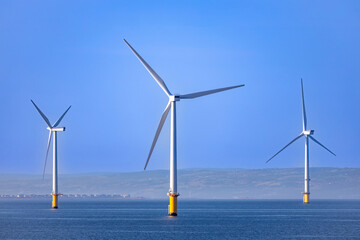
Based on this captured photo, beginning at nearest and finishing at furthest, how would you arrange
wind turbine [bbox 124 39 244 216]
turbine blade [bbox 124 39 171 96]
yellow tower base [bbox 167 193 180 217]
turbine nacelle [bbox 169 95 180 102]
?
1. wind turbine [bbox 124 39 244 216]
2. turbine blade [bbox 124 39 171 96]
3. yellow tower base [bbox 167 193 180 217]
4. turbine nacelle [bbox 169 95 180 102]

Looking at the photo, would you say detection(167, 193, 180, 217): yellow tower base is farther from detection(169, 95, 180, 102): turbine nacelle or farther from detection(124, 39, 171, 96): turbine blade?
detection(124, 39, 171, 96): turbine blade

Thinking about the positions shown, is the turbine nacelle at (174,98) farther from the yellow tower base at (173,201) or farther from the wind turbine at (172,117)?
the yellow tower base at (173,201)

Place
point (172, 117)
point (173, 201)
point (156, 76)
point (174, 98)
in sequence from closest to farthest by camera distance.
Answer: point (172, 117) < point (174, 98) < point (156, 76) < point (173, 201)

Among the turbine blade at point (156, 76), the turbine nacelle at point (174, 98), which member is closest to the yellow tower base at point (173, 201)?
the turbine nacelle at point (174, 98)

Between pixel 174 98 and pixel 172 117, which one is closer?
pixel 172 117

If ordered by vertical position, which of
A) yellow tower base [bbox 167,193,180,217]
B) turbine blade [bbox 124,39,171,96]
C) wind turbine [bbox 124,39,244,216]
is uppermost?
turbine blade [bbox 124,39,171,96]

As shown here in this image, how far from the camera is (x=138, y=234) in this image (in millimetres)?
118750

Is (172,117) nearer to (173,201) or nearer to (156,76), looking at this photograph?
(156,76)

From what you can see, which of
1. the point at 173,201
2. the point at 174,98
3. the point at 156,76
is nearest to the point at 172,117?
the point at 174,98

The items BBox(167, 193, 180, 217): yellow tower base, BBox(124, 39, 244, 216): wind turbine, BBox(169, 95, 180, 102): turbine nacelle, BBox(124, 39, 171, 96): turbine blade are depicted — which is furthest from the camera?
BBox(169, 95, 180, 102): turbine nacelle

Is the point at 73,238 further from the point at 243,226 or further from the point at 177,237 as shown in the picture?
the point at 243,226

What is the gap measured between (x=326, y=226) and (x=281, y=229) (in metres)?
13.0

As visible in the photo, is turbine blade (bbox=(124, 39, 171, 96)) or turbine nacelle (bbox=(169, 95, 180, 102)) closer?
turbine blade (bbox=(124, 39, 171, 96))

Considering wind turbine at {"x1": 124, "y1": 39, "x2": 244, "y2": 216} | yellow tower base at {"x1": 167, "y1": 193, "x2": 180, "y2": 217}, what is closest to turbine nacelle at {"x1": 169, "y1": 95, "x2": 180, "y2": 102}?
wind turbine at {"x1": 124, "y1": 39, "x2": 244, "y2": 216}
